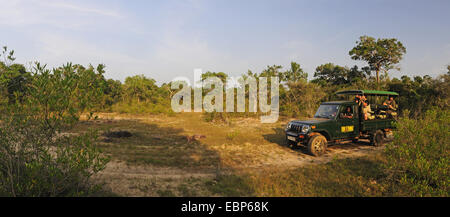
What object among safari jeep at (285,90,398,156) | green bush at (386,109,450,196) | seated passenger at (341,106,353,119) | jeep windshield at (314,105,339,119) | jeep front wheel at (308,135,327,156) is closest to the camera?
green bush at (386,109,450,196)

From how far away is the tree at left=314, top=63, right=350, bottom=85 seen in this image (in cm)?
2705

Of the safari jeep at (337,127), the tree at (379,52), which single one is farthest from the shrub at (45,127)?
the tree at (379,52)

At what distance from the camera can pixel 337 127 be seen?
8133 mm

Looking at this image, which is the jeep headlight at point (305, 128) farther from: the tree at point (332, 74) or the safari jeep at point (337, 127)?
the tree at point (332, 74)

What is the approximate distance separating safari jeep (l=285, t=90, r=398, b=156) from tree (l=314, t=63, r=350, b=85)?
19.4 meters

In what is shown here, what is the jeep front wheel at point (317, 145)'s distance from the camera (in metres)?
7.65

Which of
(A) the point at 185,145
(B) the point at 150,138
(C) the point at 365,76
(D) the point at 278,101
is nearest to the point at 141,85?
(D) the point at 278,101

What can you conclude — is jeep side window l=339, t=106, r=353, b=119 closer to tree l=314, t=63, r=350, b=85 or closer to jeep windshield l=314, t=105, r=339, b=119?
jeep windshield l=314, t=105, r=339, b=119

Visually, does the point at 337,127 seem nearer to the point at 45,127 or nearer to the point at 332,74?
the point at 45,127

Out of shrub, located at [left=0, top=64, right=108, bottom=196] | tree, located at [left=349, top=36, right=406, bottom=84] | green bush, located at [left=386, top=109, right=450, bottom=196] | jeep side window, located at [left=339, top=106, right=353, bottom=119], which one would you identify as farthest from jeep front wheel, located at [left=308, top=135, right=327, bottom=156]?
tree, located at [left=349, top=36, right=406, bottom=84]

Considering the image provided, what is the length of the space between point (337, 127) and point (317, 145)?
1.20m

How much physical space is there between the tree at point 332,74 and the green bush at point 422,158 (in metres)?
24.8

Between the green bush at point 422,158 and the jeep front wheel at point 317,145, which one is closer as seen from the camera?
the green bush at point 422,158

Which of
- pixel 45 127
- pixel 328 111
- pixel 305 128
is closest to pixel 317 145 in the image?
pixel 305 128
